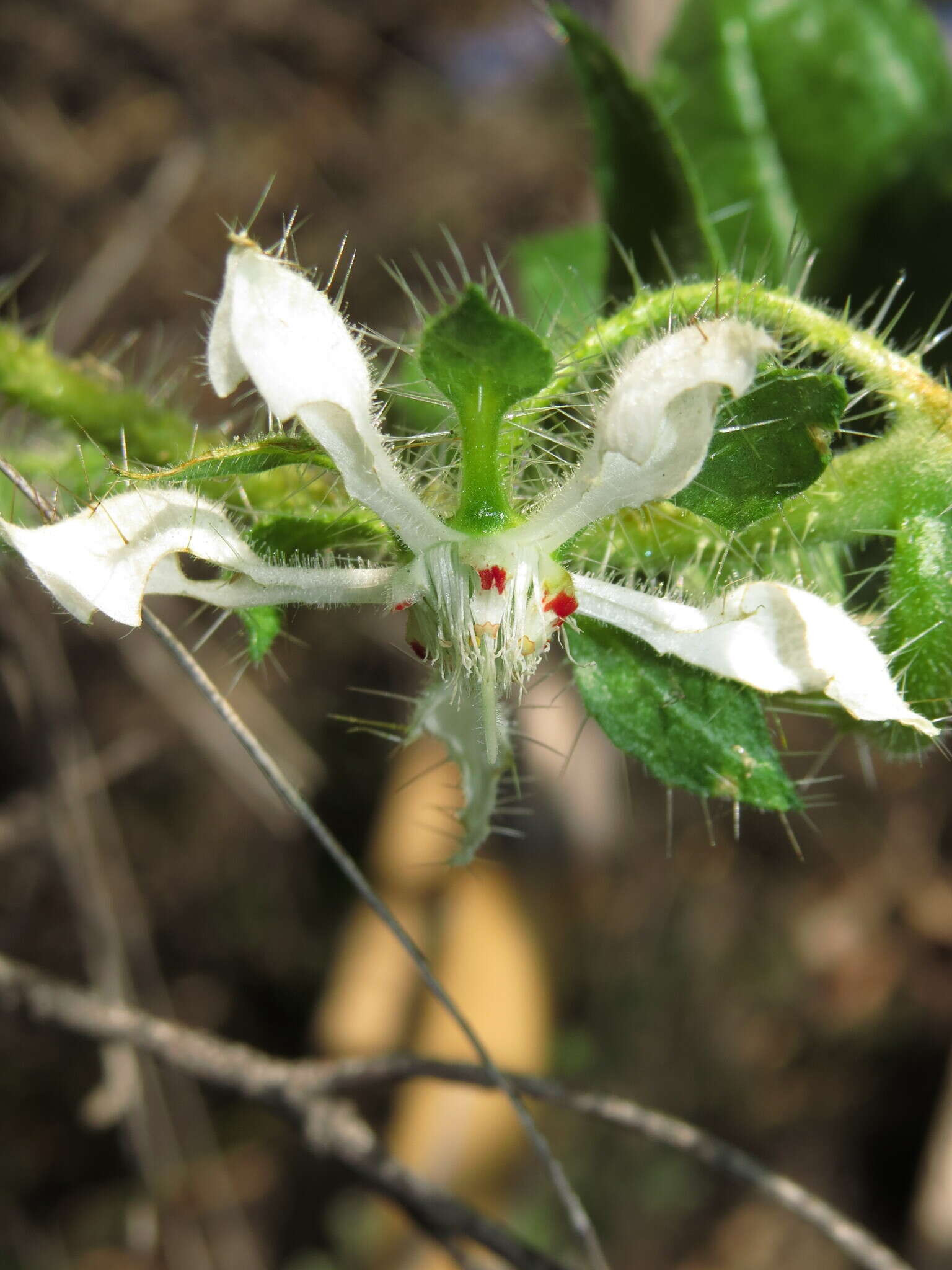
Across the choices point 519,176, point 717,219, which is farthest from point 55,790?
point 519,176

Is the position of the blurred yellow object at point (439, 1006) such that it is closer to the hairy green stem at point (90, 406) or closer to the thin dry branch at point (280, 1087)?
the thin dry branch at point (280, 1087)

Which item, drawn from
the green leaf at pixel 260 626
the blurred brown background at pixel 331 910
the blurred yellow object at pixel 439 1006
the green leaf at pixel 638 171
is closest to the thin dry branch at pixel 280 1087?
the green leaf at pixel 260 626

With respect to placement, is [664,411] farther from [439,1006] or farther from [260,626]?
[439,1006]

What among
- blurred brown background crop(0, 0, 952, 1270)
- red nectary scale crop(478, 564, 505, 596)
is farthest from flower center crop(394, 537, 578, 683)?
blurred brown background crop(0, 0, 952, 1270)

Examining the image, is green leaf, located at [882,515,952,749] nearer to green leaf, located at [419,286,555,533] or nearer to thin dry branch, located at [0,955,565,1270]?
green leaf, located at [419,286,555,533]

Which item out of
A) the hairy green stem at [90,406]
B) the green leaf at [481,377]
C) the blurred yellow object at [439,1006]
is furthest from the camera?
the blurred yellow object at [439,1006]
